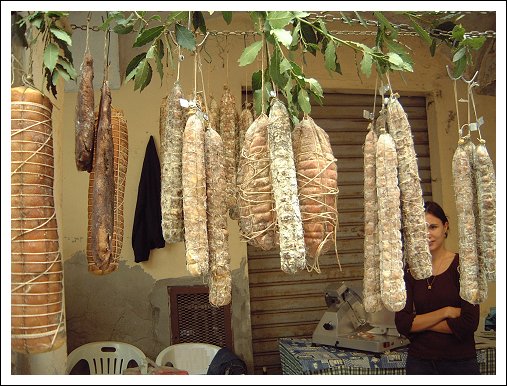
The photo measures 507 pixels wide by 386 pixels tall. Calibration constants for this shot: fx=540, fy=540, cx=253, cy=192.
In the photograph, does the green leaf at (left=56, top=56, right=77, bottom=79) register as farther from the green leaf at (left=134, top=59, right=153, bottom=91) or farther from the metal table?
the metal table

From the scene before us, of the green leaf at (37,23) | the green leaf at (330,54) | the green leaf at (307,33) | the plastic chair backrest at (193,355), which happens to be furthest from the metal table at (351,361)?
the green leaf at (37,23)

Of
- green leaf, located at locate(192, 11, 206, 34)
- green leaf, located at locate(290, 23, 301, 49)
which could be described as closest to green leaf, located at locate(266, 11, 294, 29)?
green leaf, located at locate(290, 23, 301, 49)

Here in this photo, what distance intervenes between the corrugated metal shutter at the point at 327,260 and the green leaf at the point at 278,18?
389cm

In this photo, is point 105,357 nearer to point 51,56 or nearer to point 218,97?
Answer: point 218,97

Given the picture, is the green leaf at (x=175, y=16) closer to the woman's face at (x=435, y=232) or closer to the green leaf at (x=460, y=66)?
the green leaf at (x=460, y=66)

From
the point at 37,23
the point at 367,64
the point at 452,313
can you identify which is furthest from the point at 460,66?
the point at 37,23

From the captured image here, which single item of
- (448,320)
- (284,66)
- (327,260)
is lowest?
(448,320)

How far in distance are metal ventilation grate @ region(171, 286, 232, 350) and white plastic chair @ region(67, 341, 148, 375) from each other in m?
1.05

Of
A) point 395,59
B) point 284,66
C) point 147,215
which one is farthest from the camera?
point 147,215

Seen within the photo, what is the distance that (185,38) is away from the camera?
8.85 feet

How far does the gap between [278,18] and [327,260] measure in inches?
167

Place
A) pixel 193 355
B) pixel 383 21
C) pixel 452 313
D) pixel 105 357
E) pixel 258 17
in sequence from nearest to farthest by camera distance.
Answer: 1. pixel 258 17
2. pixel 383 21
3. pixel 452 313
4. pixel 105 357
5. pixel 193 355

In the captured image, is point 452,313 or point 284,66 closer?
point 284,66

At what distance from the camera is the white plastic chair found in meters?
4.77
